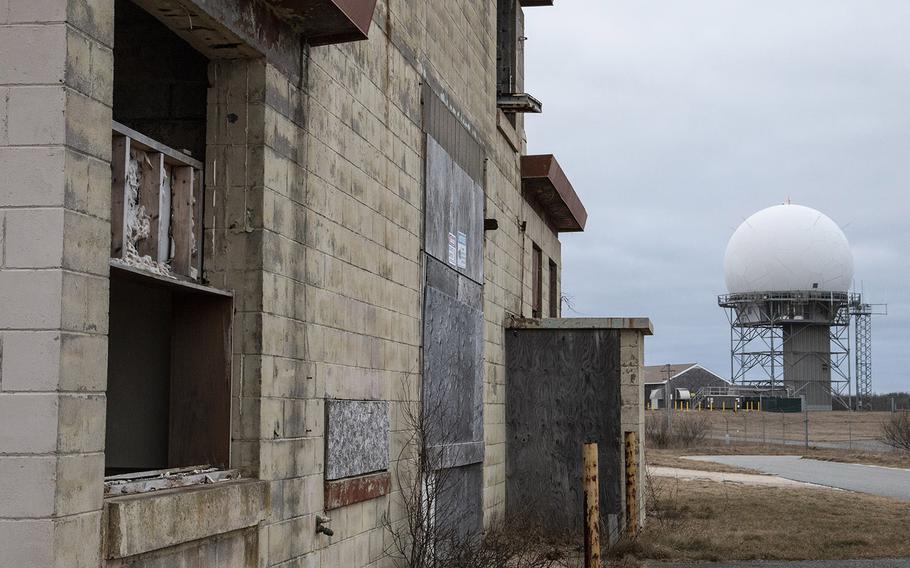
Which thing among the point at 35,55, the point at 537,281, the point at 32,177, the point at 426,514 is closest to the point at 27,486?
the point at 32,177

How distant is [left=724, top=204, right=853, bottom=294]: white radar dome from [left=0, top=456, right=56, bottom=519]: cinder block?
77294 mm

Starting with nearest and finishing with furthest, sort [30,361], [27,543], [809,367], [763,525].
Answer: [27,543], [30,361], [763,525], [809,367]

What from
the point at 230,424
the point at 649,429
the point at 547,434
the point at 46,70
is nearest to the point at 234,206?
the point at 230,424

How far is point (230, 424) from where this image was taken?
710 cm

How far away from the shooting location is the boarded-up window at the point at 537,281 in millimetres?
20516

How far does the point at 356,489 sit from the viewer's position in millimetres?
8992

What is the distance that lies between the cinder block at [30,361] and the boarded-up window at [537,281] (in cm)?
1578

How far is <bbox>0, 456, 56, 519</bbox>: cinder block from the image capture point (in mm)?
4738

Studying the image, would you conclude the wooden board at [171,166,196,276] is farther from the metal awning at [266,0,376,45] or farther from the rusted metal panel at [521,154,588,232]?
the rusted metal panel at [521,154,588,232]

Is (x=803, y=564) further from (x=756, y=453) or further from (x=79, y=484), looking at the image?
(x=756, y=453)

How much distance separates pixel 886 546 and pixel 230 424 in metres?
11.1

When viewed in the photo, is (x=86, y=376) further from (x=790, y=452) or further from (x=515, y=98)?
(x=790, y=452)

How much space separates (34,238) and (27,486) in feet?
3.56

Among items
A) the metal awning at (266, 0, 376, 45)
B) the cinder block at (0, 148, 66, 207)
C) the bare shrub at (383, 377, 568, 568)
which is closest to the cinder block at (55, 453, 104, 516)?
the cinder block at (0, 148, 66, 207)
